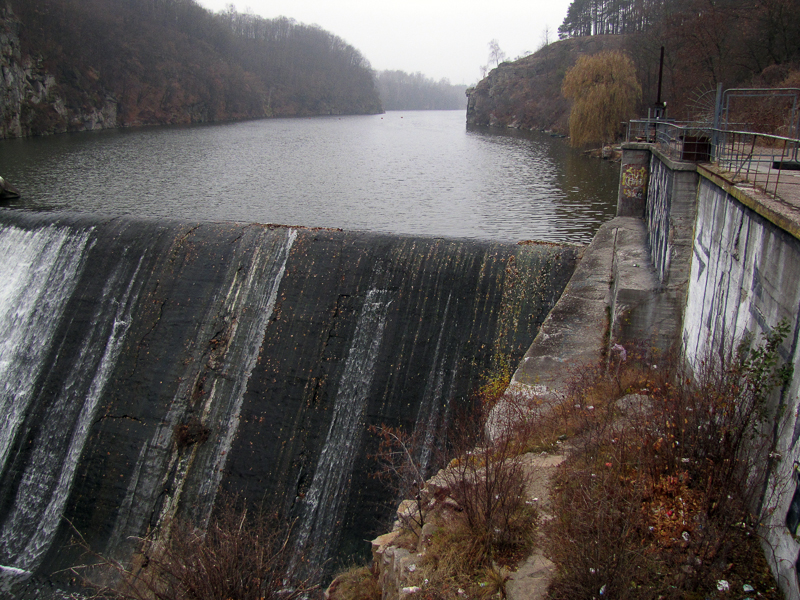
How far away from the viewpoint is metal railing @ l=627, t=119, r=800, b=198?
19.2 ft

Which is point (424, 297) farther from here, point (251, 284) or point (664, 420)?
point (664, 420)

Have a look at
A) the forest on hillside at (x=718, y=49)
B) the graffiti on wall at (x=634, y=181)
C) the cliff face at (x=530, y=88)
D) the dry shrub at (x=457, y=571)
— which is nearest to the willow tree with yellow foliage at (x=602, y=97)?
the forest on hillside at (x=718, y=49)

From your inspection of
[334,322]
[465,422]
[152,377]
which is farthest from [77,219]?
[465,422]

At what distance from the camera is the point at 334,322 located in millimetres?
10391

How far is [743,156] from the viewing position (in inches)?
304

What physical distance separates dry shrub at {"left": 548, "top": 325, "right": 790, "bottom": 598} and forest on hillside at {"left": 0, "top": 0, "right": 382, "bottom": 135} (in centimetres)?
5292

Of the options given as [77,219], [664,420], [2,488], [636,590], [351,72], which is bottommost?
[2,488]

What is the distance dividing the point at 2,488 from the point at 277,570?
7.21 meters

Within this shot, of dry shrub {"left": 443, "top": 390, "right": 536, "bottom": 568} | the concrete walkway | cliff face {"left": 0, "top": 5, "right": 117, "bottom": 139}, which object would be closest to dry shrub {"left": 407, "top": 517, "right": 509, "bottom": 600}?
dry shrub {"left": 443, "top": 390, "right": 536, "bottom": 568}

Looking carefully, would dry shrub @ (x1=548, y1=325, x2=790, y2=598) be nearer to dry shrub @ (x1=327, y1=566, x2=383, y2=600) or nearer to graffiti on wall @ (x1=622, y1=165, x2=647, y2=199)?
dry shrub @ (x1=327, y1=566, x2=383, y2=600)

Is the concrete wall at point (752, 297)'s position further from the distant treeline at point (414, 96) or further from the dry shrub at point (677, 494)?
the distant treeline at point (414, 96)

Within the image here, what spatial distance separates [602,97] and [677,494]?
→ 30.4 m

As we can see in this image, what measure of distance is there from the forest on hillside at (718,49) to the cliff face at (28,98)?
44728mm

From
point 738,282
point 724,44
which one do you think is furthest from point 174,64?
point 738,282
